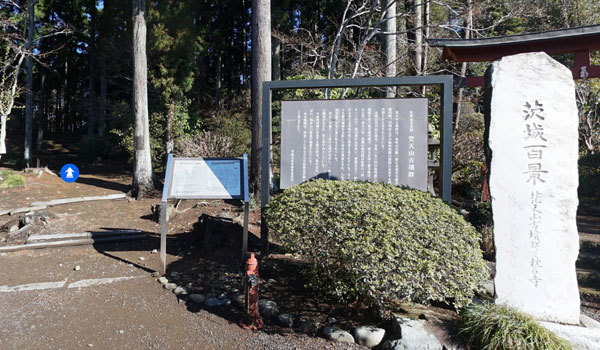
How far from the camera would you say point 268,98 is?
4.77 m

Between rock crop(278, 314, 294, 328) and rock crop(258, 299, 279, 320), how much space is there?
118 millimetres

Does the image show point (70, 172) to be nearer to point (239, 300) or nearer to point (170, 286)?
point (170, 286)

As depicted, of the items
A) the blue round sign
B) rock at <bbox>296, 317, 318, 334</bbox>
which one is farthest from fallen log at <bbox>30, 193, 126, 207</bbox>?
rock at <bbox>296, 317, 318, 334</bbox>

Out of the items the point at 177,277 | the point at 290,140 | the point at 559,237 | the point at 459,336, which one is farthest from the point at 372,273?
the point at 177,277

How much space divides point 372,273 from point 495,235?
128 cm

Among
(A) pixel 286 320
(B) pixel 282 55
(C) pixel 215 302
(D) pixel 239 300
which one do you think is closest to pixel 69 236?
(C) pixel 215 302

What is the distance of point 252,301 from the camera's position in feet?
10.9

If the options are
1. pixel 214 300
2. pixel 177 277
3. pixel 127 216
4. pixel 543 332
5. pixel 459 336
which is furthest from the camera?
pixel 127 216

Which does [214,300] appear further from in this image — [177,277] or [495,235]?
[495,235]

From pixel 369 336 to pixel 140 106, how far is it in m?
9.50

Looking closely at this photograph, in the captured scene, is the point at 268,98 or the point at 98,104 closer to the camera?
the point at 268,98

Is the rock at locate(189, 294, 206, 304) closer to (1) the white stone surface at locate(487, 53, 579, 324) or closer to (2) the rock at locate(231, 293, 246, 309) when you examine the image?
(2) the rock at locate(231, 293, 246, 309)

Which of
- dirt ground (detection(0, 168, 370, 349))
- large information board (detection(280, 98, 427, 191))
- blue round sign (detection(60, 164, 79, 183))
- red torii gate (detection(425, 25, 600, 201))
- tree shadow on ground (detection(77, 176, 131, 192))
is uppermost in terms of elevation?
red torii gate (detection(425, 25, 600, 201))

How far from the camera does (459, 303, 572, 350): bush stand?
265cm
